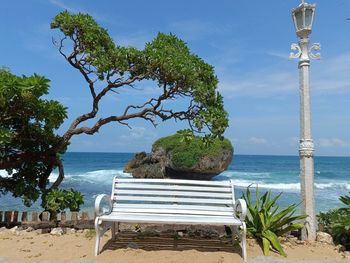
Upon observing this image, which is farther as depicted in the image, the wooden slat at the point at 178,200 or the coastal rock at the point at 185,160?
the coastal rock at the point at 185,160

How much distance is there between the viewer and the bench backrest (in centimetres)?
553

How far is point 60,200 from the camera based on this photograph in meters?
7.04

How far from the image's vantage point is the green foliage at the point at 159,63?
22.2ft

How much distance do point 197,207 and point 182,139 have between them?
4.57ft

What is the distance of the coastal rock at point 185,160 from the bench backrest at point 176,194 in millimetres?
22660

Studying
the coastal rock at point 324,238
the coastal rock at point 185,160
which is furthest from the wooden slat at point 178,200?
the coastal rock at point 185,160

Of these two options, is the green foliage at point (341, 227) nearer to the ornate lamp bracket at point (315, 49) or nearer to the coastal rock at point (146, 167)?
the ornate lamp bracket at point (315, 49)

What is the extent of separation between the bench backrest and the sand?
1.75 feet

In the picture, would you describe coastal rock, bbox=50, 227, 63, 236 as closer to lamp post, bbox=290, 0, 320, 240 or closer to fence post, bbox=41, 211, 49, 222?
fence post, bbox=41, 211, 49, 222

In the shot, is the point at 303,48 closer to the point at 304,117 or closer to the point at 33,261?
the point at 304,117

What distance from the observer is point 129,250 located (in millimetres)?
5039

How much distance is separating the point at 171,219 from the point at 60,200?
305 cm

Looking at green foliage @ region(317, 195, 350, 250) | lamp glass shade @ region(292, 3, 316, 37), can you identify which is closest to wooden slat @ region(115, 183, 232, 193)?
green foliage @ region(317, 195, 350, 250)

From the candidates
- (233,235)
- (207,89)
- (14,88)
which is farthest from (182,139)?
(14,88)
